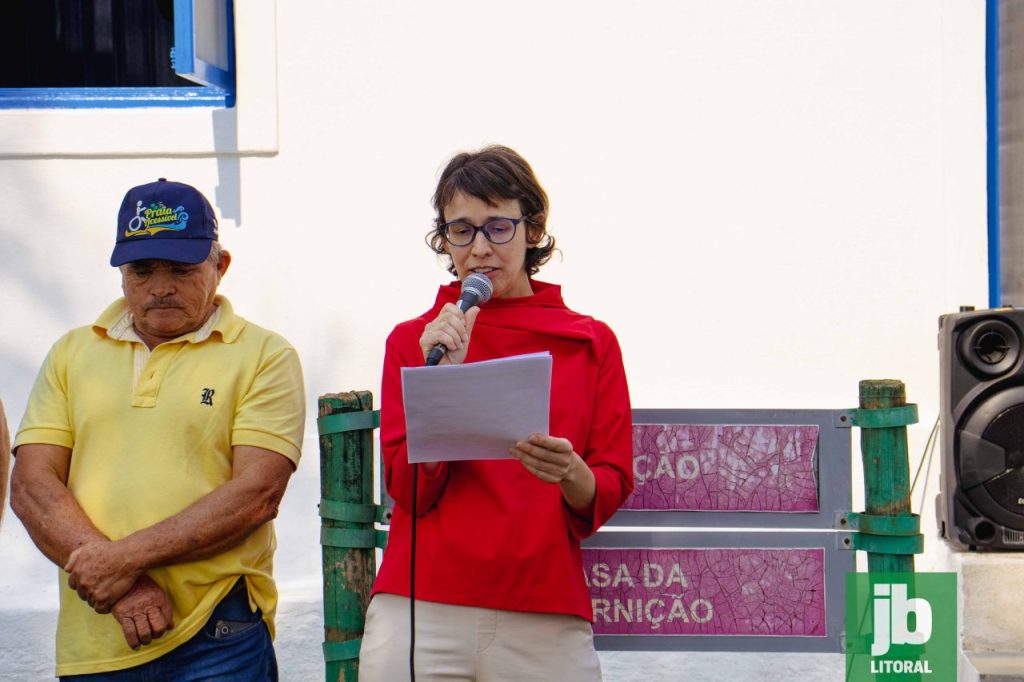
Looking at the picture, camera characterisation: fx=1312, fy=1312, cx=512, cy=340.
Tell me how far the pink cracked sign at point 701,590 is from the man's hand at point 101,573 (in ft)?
3.93

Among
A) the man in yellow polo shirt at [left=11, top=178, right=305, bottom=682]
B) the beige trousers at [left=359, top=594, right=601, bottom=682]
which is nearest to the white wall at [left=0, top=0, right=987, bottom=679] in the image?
the man in yellow polo shirt at [left=11, top=178, right=305, bottom=682]

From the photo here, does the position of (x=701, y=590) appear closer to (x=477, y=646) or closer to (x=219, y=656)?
(x=477, y=646)

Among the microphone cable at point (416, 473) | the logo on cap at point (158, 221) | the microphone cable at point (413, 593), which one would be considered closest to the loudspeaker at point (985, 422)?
the microphone cable at point (416, 473)

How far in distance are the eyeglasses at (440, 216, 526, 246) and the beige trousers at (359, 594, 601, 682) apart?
812 millimetres

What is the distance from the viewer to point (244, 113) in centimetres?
517

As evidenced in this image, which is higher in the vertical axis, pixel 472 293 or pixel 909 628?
pixel 472 293

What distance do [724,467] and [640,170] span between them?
74.6 inches

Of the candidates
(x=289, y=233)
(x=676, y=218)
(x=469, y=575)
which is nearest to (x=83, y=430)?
(x=469, y=575)

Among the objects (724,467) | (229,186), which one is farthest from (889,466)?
(229,186)

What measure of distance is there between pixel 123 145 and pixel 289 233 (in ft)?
2.46

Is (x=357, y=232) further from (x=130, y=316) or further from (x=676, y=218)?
(x=130, y=316)

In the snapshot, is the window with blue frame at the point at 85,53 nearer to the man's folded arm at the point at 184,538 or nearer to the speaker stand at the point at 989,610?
the man's folded arm at the point at 184,538

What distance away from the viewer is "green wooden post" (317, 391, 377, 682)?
3.47m

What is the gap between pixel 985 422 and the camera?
4.14 metres
